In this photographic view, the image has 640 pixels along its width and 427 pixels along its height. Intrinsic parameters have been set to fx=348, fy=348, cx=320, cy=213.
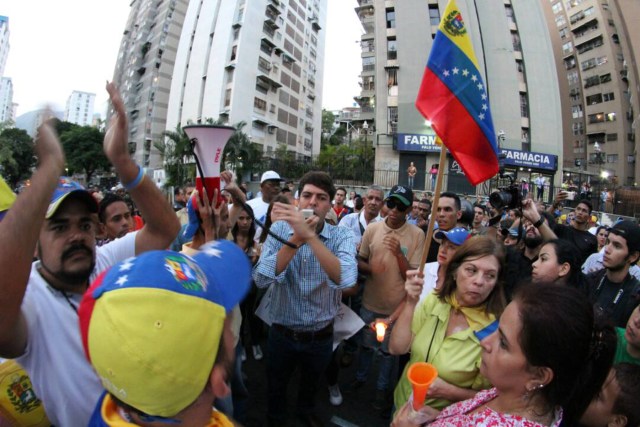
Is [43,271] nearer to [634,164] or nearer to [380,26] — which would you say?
[380,26]

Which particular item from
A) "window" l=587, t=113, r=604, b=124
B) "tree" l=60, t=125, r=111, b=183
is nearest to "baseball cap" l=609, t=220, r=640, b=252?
"tree" l=60, t=125, r=111, b=183

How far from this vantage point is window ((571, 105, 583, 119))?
54.1 m

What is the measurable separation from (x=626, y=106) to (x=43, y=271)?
65723mm

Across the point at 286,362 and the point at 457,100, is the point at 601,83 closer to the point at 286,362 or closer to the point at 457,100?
the point at 457,100

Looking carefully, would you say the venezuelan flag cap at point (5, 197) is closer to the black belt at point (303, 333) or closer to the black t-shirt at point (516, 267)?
the black belt at point (303, 333)

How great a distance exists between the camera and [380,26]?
89.5 feet

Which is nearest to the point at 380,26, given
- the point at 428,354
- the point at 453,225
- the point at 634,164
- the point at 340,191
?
the point at 340,191

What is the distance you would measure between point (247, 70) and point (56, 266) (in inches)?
1730

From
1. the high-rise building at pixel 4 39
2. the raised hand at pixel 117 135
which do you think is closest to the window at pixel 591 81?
the raised hand at pixel 117 135

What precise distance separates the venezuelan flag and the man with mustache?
6.71 feet

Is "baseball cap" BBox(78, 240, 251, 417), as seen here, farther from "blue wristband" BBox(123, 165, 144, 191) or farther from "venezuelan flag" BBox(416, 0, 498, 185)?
"venezuelan flag" BBox(416, 0, 498, 185)

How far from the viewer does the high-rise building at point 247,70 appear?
4119 centimetres

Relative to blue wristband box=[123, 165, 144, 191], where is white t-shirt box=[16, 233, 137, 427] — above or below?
below

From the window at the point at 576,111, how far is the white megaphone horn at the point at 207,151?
2658 inches
